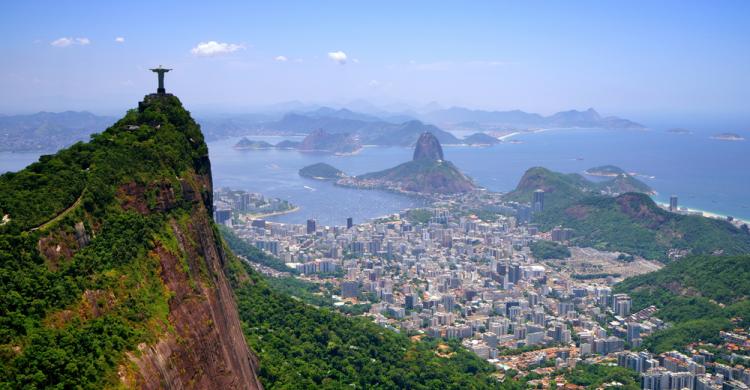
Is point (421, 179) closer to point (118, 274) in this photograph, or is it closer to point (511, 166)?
point (511, 166)

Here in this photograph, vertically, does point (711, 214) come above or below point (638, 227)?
below

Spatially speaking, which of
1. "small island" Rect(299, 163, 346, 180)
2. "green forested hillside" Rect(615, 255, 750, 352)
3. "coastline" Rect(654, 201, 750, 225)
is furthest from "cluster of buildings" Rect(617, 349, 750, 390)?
"small island" Rect(299, 163, 346, 180)

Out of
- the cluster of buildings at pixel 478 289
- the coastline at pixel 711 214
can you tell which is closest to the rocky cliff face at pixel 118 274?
the cluster of buildings at pixel 478 289

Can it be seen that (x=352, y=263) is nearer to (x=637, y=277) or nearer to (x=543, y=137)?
(x=637, y=277)

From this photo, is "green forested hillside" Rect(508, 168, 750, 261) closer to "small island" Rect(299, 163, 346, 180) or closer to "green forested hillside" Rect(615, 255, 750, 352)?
"green forested hillside" Rect(615, 255, 750, 352)

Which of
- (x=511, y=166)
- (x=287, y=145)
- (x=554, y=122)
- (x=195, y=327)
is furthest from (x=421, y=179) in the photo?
(x=554, y=122)

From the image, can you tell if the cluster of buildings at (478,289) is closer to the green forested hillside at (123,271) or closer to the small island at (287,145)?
the green forested hillside at (123,271)
